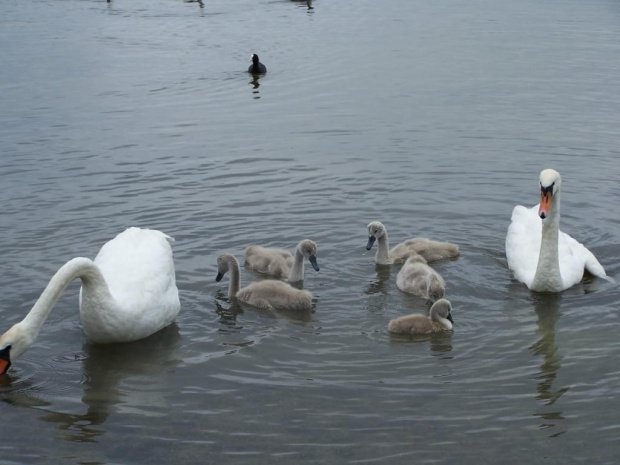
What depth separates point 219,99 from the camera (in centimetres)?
1978

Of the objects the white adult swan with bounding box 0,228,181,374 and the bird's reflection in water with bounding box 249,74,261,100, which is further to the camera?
the bird's reflection in water with bounding box 249,74,261,100

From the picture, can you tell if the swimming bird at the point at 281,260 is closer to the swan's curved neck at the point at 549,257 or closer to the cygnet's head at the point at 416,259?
the cygnet's head at the point at 416,259

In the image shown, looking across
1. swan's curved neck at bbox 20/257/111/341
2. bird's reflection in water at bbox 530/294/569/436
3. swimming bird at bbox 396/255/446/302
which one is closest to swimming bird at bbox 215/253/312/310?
swimming bird at bbox 396/255/446/302

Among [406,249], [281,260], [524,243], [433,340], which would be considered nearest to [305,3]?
[406,249]

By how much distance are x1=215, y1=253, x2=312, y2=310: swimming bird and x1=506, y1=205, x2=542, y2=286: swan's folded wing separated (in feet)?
7.51

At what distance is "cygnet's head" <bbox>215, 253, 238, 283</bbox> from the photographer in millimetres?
9930

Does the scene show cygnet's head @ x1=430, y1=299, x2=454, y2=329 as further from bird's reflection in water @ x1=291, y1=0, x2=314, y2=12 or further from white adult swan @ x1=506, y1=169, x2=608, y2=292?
bird's reflection in water @ x1=291, y1=0, x2=314, y2=12

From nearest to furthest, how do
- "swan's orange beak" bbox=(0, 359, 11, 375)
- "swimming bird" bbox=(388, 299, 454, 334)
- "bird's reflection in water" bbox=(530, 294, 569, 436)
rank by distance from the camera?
"bird's reflection in water" bbox=(530, 294, 569, 436) → "swan's orange beak" bbox=(0, 359, 11, 375) → "swimming bird" bbox=(388, 299, 454, 334)

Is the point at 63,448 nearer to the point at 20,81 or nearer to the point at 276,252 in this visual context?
the point at 276,252

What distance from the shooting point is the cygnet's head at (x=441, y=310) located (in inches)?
346

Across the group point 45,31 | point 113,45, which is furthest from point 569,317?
point 45,31

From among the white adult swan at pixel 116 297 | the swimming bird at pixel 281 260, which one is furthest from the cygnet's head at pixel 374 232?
the white adult swan at pixel 116 297

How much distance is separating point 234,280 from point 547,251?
121 inches

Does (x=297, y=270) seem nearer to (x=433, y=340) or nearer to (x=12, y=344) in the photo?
(x=433, y=340)
